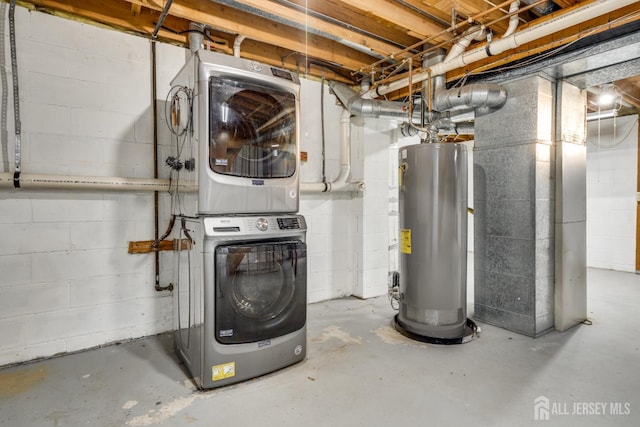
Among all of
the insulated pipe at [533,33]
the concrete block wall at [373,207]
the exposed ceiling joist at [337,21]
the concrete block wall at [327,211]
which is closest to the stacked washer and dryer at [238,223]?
the exposed ceiling joist at [337,21]

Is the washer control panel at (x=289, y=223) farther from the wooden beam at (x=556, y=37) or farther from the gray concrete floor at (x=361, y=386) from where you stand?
the wooden beam at (x=556, y=37)

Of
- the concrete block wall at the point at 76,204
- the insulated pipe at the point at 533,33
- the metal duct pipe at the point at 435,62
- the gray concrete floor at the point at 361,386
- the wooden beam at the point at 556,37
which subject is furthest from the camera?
the metal duct pipe at the point at 435,62

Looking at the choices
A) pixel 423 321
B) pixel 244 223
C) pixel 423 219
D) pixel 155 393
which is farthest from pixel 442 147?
pixel 155 393

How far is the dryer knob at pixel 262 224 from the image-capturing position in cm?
205

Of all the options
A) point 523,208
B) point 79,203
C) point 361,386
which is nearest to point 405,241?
point 523,208

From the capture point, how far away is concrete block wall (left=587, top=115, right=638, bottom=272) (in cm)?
504

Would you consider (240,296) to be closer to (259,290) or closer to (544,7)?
(259,290)

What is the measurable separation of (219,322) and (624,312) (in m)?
3.81

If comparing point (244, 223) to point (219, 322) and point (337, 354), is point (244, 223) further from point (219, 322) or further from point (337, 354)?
point (337, 354)

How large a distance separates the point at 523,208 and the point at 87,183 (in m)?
3.34

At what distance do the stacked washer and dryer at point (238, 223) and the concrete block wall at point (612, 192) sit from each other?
217 inches

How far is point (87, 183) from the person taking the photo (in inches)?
91.7

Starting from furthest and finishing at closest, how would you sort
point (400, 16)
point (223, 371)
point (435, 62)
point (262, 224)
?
1. point (435, 62)
2. point (400, 16)
3. point (262, 224)
4. point (223, 371)

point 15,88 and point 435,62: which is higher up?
point 435,62
